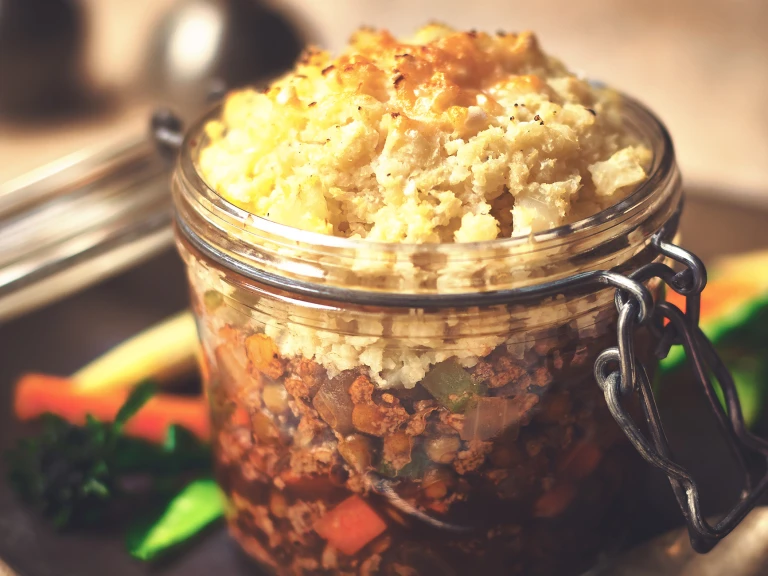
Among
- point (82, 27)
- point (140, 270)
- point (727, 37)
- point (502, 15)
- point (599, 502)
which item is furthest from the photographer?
point (502, 15)

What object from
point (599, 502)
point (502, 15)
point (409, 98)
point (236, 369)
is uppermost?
point (409, 98)

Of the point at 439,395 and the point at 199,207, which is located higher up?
the point at 199,207

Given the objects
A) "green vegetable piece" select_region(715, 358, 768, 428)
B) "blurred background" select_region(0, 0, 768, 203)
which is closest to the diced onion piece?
"green vegetable piece" select_region(715, 358, 768, 428)

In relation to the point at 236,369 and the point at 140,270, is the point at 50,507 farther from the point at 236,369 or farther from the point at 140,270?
the point at 140,270

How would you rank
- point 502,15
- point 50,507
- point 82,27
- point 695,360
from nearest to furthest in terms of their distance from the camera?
point 695,360
point 50,507
point 82,27
point 502,15

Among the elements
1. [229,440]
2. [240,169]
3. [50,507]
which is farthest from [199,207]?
[50,507]

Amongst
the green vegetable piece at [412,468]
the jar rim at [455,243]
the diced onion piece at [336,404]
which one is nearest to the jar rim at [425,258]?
the jar rim at [455,243]

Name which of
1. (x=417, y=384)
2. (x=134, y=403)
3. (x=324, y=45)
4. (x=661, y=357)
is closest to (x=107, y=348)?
(x=134, y=403)

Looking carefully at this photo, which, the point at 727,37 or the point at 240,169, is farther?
the point at 727,37
